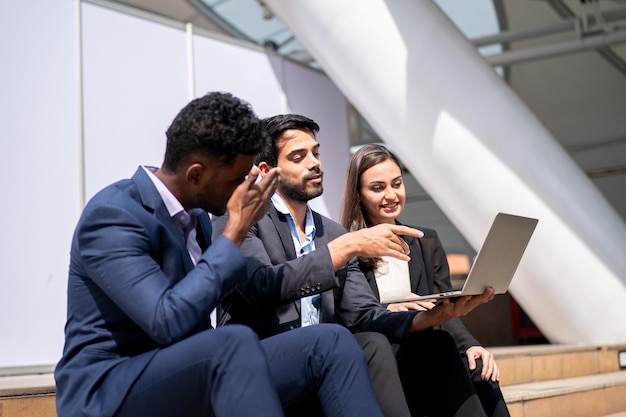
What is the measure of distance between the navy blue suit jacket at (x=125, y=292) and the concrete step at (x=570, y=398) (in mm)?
2129

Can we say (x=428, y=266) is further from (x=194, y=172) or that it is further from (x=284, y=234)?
(x=194, y=172)

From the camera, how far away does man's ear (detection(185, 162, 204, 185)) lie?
1.88m

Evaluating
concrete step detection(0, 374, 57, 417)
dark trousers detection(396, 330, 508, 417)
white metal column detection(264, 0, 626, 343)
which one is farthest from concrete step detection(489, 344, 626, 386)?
concrete step detection(0, 374, 57, 417)

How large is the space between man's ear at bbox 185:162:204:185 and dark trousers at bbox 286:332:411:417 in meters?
0.68

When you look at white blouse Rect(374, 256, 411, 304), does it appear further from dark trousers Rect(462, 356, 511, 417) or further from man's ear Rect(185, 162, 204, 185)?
man's ear Rect(185, 162, 204, 185)

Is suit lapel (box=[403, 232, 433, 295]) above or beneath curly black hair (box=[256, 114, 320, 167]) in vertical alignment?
beneath

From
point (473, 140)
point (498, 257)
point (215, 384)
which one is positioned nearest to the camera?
point (215, 384)

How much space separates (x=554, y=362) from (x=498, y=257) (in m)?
3.05

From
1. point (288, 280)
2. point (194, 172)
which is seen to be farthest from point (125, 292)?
point (288, 280)

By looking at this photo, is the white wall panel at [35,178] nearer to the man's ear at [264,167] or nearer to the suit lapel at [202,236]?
the man's ear at [264,167]

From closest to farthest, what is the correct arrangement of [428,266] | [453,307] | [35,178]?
[453,307] < [428,266] < [35,178]

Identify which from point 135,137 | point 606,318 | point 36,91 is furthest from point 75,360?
point 606,318

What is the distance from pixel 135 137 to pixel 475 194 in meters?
2.32

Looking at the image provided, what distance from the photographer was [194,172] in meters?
1.89
